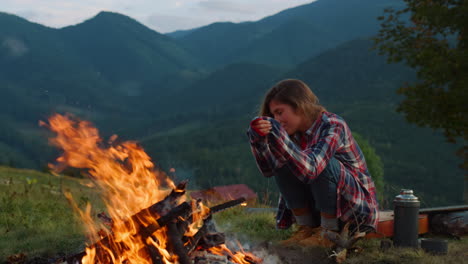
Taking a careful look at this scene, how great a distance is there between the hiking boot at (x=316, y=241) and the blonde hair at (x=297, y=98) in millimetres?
1377

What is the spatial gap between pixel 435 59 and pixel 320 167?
1185 centimetres

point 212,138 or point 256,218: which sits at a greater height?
point 256,218

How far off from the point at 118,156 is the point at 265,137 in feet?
4.89

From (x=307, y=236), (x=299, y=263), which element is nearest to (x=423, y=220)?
(x=307, y=236)

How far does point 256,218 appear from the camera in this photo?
21.3 feet

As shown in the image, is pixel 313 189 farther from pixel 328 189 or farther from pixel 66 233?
pixel 66 233

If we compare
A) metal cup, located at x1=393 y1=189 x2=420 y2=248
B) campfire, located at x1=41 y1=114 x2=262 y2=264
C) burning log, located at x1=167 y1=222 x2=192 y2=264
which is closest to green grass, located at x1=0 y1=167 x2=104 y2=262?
campfire, located at x1=41 y1=114 x2=262 y2=264

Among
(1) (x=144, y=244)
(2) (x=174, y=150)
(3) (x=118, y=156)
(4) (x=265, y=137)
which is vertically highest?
(4) (x=265, y=137)

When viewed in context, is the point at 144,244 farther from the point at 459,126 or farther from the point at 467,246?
the point at 459,126

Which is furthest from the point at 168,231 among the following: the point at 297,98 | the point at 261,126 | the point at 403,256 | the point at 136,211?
the point at 403,256

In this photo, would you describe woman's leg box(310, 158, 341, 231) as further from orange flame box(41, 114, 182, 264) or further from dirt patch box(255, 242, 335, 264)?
orange flame box(41, 114, 182, 264)

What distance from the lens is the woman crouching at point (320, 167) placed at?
12.3 feet

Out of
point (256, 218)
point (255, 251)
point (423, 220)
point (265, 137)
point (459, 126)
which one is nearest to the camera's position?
point (265, 137)

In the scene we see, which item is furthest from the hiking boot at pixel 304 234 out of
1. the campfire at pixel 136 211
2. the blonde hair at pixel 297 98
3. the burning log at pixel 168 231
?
the burning log at pixel 168 231
